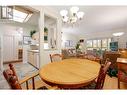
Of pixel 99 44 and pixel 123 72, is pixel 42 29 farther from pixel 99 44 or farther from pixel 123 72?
pixel 99 44

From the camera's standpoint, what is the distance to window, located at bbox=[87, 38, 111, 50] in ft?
25.6

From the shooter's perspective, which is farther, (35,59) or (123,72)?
(35,59)

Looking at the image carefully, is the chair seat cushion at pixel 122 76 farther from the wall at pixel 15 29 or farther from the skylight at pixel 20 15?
the wall at pixel 15 29

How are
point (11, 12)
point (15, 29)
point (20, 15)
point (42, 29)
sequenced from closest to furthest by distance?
point (42, 29)
point (11, 12)
point (20, 15)
point (15, 29)

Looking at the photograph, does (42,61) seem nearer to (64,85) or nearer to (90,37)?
(64,85)

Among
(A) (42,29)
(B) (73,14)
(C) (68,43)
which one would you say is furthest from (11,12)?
(C) (68,43)

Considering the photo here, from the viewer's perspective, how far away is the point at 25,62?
657 cm

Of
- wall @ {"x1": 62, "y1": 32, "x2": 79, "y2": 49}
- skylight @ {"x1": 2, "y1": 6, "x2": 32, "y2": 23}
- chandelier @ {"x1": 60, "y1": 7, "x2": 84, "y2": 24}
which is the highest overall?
skylight @ {"x1": 2, "y1": 6, "x2": 32, "y2": 23}

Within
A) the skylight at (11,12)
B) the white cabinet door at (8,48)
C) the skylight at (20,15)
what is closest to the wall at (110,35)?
the skylight at (20,15)

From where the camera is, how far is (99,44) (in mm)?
8414

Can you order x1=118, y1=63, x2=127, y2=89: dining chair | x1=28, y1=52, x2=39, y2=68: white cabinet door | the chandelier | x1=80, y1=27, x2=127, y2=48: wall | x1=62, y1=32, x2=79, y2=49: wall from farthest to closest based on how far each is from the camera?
1. x1=62, y1=32, x2=79, y2=49: wall
2. x1=80, y1=27, x2=127, y2=48: wall
3. x1=28, y1=52, x2=39, y2=68: white cabinet door
4. the chandelier
5. x1=118, y1=63, x2=127, y2=89: dining chair

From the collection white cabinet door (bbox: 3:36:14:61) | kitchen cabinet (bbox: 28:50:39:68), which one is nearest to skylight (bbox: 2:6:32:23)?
kitchen cabinet (bbox: 28:50:39:68)

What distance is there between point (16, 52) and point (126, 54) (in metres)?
5.89

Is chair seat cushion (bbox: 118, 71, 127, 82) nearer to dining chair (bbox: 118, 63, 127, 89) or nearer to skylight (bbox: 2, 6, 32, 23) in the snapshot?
dining chair (bbox: 118, 63, 127, 89)
